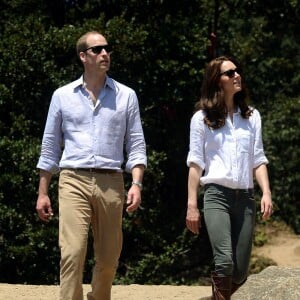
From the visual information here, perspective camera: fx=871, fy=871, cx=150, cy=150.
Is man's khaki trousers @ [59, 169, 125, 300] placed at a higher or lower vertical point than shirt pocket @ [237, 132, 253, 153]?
lower

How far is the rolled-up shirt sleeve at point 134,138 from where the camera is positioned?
530 cm

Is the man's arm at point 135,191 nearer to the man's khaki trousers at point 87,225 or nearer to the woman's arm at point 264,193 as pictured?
the man's khaki trousers at point 87,225

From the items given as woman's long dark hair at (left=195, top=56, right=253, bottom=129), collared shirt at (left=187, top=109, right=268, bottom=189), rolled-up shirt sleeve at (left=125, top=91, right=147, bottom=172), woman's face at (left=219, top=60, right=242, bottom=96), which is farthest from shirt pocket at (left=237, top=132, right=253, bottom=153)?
rolled-up shirt sleeve at (left=125, top=91, right=147, bottom=172)

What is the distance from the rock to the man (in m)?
1.01

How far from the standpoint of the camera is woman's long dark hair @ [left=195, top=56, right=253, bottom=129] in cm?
519

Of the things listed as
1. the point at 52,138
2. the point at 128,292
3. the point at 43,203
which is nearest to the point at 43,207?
the point at 43,203

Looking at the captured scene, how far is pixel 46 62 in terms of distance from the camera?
1097cm

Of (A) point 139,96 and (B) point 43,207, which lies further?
(A) point 139,96

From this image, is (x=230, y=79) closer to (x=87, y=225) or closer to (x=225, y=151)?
(x=225, y=151)

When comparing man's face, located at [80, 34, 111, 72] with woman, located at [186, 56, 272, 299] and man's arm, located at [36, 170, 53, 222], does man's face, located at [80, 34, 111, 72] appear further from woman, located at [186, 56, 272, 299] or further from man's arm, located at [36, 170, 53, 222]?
man's arm, located at [36, 170, 53, 222]

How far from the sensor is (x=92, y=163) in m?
5.13

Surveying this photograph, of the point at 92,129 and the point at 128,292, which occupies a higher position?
the point at 92,129

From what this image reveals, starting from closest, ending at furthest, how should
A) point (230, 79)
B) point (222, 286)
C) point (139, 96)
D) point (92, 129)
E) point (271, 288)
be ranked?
1. point (222, 286)
2. point (92, 129)
3. point (230, 79)
4. point (271, 288)
5. point (139, 96)

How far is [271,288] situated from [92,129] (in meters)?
1.67
